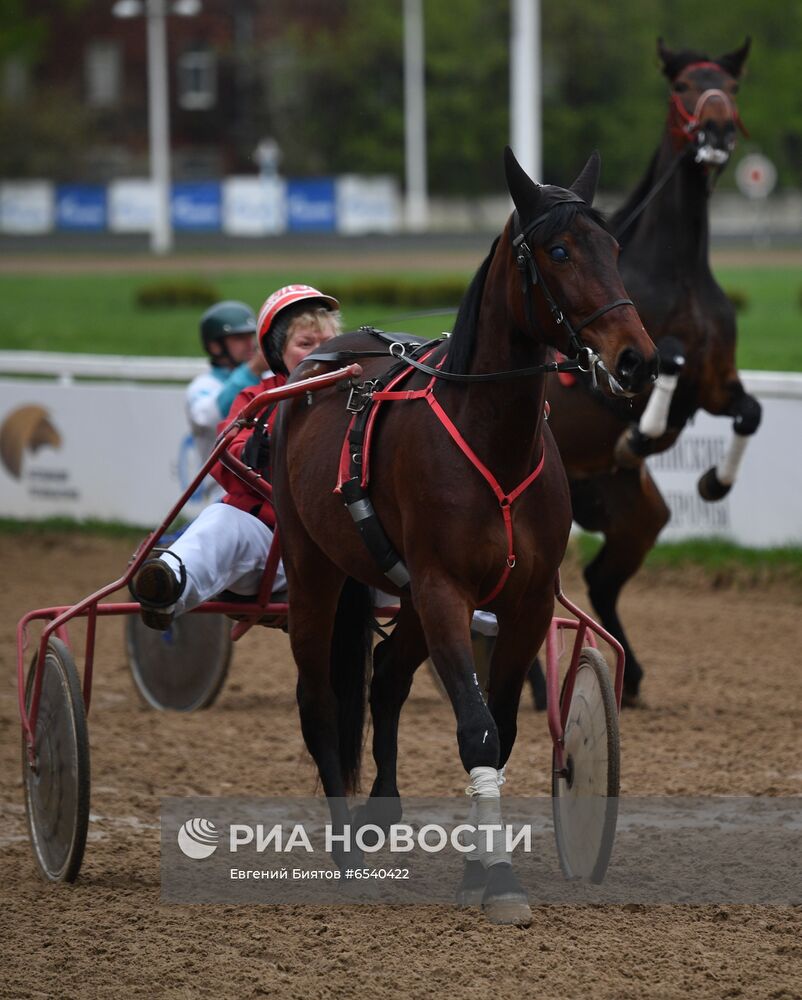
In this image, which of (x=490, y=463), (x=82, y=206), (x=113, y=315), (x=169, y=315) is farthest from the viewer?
(x=82, y=206)

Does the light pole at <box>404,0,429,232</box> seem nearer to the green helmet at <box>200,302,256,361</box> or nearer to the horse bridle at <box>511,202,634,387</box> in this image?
the green helmet at <box>200,302,256,361</box>

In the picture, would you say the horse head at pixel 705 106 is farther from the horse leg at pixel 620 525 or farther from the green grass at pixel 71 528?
the green grass at pixel 71 528

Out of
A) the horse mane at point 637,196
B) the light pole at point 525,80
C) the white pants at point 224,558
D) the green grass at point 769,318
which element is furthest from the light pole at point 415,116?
the white pants at point 224,558

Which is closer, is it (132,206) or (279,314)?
(279,314)

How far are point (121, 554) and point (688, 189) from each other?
484 cm

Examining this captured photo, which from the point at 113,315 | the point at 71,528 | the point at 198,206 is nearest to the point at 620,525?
the point at 71,528

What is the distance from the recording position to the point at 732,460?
653cm

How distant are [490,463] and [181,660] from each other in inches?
118

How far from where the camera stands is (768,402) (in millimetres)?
8266

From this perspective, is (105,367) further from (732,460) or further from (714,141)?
(714,141)

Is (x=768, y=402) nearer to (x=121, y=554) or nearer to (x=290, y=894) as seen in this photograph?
(x=121, y=554)

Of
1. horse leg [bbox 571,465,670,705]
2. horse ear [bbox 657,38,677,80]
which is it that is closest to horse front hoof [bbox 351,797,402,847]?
horse leg [bbox 571,465,670,705]

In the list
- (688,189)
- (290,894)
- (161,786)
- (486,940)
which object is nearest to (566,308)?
(486,940)

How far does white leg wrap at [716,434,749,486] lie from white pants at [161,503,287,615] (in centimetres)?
234
